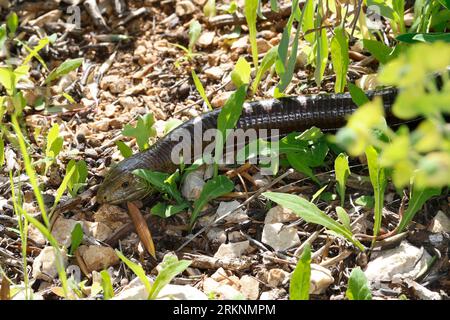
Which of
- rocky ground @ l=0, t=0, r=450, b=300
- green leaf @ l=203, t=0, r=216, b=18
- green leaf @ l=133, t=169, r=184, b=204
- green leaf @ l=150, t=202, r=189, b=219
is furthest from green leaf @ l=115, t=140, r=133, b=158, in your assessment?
green leaf @ l=203, t=0, r=216, b=18

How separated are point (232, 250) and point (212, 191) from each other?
35 cm

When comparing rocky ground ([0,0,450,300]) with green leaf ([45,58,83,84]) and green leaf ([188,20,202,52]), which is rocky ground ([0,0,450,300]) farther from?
green leaf ([45,58,83,84])

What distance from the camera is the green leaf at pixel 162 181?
11.6 ft

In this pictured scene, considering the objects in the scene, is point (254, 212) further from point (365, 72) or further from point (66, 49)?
point (66, 49)

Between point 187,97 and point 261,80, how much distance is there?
499 millimetres

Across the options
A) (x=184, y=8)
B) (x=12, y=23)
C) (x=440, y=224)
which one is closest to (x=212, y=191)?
(x=440, y=224)

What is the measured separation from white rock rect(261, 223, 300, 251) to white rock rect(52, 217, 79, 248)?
0.99 m

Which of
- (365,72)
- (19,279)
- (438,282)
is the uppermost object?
(365,72)

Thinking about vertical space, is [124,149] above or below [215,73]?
below

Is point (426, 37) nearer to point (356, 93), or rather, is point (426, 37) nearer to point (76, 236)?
point (356, 93)

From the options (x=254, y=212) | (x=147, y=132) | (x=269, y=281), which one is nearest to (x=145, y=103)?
(x=147, y=132)

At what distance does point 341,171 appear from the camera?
327cm

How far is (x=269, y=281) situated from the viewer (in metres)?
3.11

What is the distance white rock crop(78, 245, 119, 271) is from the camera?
11.0 feet
